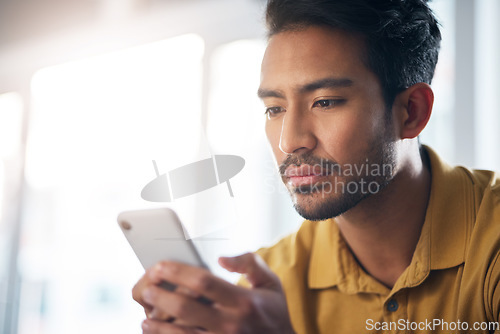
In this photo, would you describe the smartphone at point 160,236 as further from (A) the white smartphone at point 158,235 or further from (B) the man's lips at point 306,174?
(B) the man's lips at point 306,174

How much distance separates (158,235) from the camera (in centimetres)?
48

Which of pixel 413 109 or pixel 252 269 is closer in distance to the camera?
pixel 252 269

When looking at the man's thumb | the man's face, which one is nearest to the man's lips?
the man's face

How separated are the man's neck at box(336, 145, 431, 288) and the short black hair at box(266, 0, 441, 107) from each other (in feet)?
0.49

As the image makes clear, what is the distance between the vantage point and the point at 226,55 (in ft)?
3.86

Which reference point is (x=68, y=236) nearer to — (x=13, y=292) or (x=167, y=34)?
(x=13, y=292)

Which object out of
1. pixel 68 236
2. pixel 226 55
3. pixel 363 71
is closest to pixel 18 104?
pixel 68 236

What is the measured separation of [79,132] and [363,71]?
0.55 metres

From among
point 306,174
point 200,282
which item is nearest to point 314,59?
point 306,174

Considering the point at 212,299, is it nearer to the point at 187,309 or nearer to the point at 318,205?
the point at 187,309

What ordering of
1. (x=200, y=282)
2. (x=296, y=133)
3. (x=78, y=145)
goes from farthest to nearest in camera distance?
(x=78, y=145) → (x=296, y=133) → (x=200, y=282)

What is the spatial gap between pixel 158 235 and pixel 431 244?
44 centimetres

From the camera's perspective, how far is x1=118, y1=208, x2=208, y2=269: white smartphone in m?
0.46

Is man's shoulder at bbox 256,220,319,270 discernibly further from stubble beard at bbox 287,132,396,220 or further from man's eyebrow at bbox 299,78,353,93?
man's eyebrow at bbox 299,78,353,93
